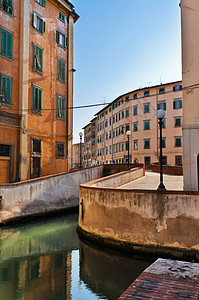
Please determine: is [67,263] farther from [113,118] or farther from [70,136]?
[113,118]

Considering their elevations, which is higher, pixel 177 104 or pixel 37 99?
pixel 177 104

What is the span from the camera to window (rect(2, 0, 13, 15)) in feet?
59.5

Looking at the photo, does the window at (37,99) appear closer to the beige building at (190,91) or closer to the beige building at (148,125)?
the beige building at (190,91)

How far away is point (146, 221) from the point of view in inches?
382

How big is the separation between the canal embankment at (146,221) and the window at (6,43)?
12.7m

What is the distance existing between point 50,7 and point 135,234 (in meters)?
20.9

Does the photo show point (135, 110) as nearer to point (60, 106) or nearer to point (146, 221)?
point (60, 106)

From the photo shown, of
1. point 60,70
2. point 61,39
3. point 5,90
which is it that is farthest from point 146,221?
point 61,39

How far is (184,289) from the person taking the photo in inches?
178

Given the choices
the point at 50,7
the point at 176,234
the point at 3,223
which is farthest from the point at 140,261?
the point at 50,7

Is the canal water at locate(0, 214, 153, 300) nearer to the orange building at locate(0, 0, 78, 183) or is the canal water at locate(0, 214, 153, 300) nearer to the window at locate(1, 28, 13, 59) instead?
the orange building at locate(0, 0, 78, 183)

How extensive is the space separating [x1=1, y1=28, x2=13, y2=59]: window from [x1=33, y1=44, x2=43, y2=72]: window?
2.19 metres

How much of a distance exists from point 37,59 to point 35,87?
2365mm

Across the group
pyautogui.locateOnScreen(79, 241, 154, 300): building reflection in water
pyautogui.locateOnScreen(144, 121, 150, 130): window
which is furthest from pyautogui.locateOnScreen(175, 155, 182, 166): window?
pyautogui.locateOnScreen(79, 241, 154, 300): building reflection in water
